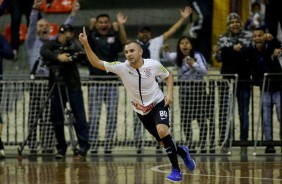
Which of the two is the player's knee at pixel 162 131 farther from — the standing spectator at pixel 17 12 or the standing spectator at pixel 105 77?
the standing spectator at pixel 17 12

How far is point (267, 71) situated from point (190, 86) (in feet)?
5.07

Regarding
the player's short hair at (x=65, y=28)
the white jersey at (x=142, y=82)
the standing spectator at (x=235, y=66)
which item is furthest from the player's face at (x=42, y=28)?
the white jersey at (x=142, y=82)

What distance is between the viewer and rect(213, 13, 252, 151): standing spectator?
55.3 feet

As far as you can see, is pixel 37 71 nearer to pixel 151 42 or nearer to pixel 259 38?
pixel 151 42

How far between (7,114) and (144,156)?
3.07 m

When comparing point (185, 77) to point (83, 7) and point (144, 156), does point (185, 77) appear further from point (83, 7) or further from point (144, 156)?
point (83, 7)

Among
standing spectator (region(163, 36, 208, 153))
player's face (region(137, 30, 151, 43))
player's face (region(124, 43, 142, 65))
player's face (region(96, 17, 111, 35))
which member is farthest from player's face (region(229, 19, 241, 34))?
player's face (region(124, 43, 142, 65))

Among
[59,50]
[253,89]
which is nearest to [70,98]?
[59,50]

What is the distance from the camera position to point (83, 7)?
20.9 m

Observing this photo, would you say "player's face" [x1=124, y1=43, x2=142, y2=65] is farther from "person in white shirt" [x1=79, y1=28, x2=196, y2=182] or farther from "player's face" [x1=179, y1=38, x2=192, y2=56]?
"player's face" [x1=179, y1=38, x2=192, y2=56]

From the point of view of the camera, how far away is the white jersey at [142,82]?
43.1 feet

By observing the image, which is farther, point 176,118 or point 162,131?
point 176,118

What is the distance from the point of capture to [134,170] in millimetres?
14219

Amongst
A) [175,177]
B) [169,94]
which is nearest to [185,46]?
[169,94]
